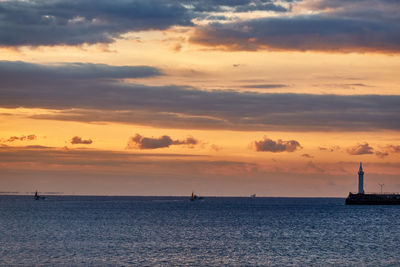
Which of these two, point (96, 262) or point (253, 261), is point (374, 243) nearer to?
point (253, 261)

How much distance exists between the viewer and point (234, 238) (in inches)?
4259

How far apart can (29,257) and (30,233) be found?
3889cm

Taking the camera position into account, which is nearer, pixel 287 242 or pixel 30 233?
pixel 287 242

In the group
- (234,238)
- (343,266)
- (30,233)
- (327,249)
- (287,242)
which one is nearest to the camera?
(343,266)

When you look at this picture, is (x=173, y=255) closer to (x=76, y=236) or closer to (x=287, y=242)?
(x=287, y=242)

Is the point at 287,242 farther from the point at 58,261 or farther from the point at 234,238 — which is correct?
the point at 58,261

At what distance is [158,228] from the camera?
132 meters

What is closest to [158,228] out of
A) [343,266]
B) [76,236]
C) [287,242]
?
[76,236]

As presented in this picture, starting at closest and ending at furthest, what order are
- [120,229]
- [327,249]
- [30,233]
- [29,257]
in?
[29,257] → [327,249] → [30,233] → [120,229]

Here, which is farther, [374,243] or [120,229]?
[120,229]

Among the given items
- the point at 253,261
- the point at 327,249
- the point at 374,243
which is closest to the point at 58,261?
the point at 253,261

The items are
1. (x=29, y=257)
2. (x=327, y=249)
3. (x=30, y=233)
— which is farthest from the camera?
(x=30, y=233)

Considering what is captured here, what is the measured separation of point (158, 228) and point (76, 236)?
25.3 metres

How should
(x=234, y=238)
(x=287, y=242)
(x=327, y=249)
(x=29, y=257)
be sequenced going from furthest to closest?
(x=234, y=238), (x=287, y=242), (x=327, y=249), (x=29, y=257)
